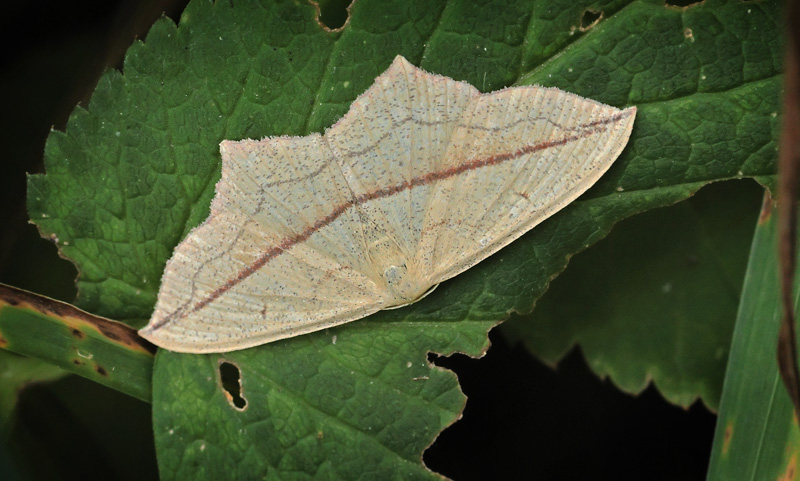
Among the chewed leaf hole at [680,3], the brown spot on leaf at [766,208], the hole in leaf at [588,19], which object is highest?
the chewed leaf hole at [680,3]

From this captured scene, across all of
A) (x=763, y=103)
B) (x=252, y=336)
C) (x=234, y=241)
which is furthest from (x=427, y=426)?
(x=763, y=103)

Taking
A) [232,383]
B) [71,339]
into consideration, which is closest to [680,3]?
[232,383]

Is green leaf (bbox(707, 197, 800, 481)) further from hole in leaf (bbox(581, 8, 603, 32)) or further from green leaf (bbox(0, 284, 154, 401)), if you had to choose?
green leaf (bbox(0, 284, 154, 401))

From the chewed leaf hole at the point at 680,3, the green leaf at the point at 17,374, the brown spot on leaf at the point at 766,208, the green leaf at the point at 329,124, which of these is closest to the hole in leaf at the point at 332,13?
the green leaf at the point at 329,124

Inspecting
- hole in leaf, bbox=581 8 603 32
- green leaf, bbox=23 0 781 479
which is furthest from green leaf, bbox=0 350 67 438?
hole in leaf, bbox=581 8 603 32

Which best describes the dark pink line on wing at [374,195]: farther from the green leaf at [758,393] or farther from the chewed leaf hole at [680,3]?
the green leaf at [758,393]

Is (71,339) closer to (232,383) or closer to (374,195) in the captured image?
(232,383)

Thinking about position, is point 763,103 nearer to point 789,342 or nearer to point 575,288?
point 575,288

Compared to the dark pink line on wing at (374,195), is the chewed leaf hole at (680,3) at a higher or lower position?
higher
